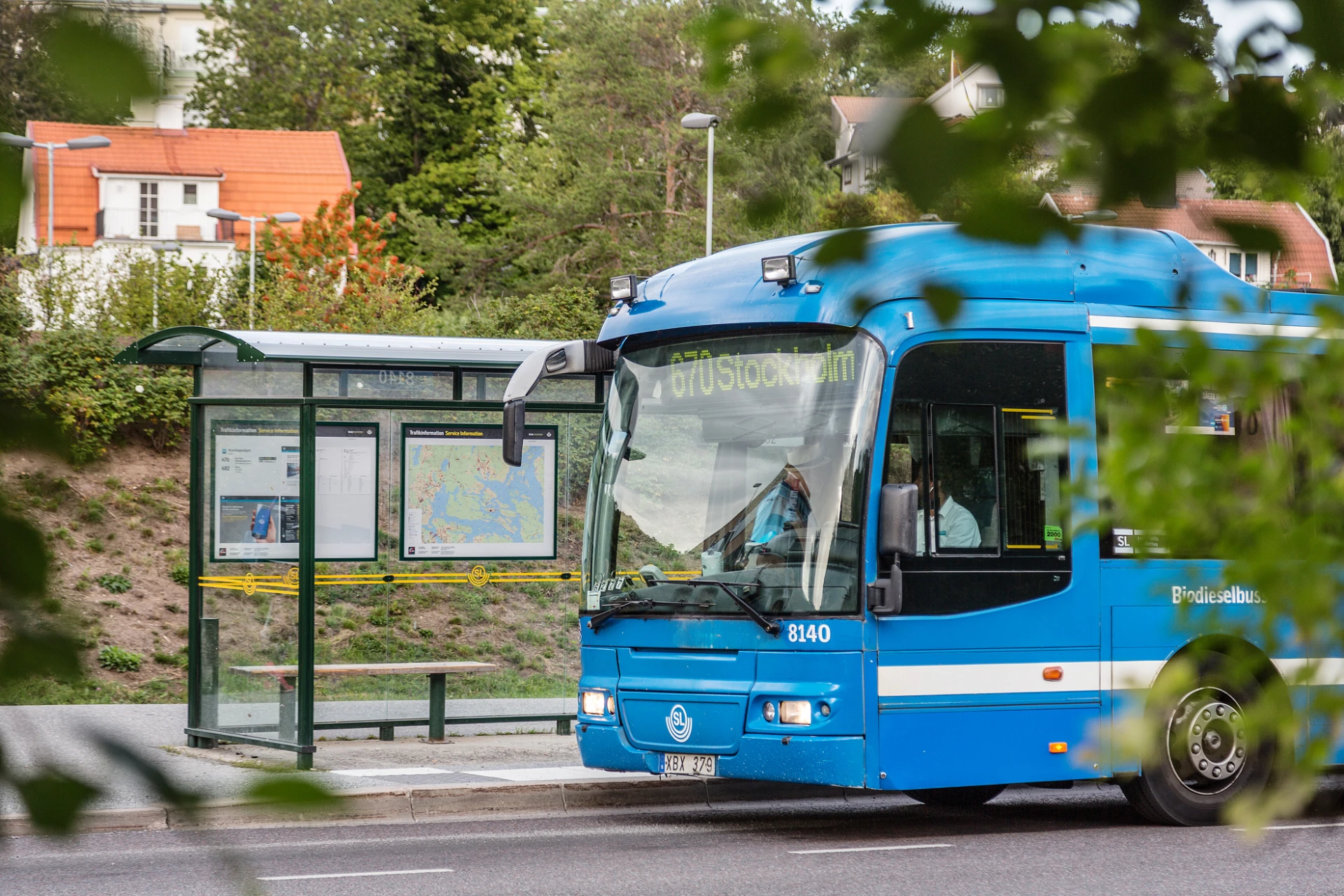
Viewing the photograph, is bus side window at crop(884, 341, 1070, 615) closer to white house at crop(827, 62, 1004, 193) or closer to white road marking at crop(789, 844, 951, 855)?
white road marking at crop(789, 844, 951, 855)

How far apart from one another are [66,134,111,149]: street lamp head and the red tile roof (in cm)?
86

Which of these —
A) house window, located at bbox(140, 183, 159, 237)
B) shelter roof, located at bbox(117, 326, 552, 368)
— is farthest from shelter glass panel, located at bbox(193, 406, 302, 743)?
house window, located at bbox(140, 183, 159, 237)

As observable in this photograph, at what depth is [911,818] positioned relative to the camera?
34.6 ft

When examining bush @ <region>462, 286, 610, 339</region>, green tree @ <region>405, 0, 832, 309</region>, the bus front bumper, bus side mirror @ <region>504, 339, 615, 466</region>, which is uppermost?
green tree @ <region>405, 0, 832, 309</region>

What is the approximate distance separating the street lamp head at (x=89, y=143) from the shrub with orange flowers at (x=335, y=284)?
81.7 ft

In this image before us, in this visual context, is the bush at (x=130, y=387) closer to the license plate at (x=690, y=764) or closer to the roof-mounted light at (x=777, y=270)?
the license plate at (x=690, y=764)

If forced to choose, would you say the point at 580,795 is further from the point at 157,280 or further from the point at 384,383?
the point at 157,280

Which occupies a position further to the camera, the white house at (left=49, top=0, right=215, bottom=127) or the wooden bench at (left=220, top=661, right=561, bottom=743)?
the wooden bench at (left=220, top=661, right=561, bottom=743)

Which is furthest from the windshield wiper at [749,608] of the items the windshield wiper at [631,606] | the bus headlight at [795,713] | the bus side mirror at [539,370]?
the bus side mirror at [539,370]

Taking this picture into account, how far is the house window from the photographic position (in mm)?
54188

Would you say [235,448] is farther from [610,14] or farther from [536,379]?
[610,14]

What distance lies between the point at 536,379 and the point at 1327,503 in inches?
368

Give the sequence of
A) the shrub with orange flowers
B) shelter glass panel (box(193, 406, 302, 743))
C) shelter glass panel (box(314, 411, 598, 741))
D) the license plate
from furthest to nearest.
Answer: the shrub with orange flowers → shelter glass panel (box(314, 411, 598, 741)) → shelter glass panel (box(193, 406, 302, 743)) → the license plate

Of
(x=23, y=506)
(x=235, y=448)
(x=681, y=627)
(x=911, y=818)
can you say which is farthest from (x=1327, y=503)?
(x=235, y=448)
